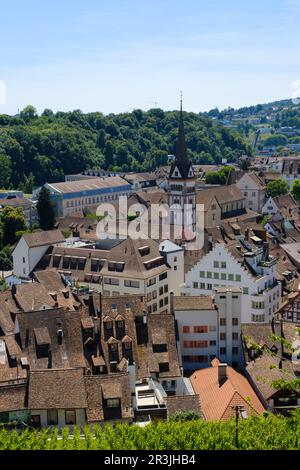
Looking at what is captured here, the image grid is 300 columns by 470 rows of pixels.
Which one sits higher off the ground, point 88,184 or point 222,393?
point 88,184

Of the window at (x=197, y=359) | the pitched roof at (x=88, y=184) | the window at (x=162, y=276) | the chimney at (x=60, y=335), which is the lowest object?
the window at (x=197, y=359)

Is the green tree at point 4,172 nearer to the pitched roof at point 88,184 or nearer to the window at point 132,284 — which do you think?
the pitched roof at point 88,184

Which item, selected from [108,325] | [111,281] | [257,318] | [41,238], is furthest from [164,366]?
[41,238]

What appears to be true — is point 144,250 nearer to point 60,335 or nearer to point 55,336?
point 60,335

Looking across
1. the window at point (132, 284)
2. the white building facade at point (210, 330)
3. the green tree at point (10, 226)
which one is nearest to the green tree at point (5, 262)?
the green tree at point (10, 226)

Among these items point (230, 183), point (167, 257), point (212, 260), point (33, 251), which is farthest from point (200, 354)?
point (230, 183)

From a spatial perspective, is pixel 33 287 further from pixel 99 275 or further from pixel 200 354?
pixel 200 354
